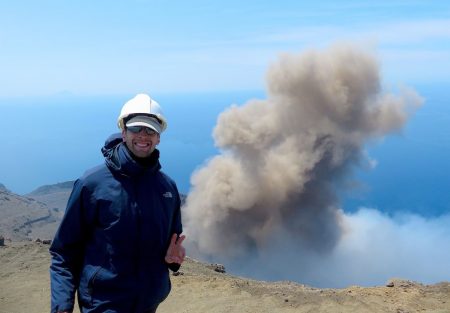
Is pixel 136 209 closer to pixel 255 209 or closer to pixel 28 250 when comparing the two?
pixel 28 250

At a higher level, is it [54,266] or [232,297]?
[232,297]

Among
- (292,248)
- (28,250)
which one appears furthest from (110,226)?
(292,248)

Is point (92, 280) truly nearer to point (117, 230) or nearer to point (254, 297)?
point (117, 230)

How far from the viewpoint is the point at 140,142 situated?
3793mm

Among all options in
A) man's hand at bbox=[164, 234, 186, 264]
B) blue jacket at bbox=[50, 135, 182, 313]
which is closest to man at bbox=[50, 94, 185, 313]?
blue jacket at bbox=[50, 135, 182, 313]

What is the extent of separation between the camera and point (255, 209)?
46.4 meters

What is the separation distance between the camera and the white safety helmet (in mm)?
3791

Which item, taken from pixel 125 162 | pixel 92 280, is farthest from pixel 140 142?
pixel 92 280

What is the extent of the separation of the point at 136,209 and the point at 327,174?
142ft

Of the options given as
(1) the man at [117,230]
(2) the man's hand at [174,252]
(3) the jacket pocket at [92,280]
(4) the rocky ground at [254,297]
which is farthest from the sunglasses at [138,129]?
(4) the rocky ground at [254,297]

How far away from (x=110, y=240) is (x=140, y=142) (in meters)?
0.82

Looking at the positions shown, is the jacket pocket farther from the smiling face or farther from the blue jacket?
the smiling face

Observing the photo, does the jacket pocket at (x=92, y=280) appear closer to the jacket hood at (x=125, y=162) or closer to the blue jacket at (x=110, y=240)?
the blue jacket at (x=110, y=240)

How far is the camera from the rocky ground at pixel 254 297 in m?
11.3
